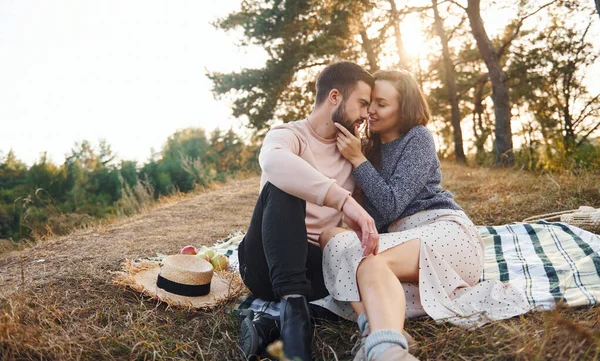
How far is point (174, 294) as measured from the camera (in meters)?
2.51

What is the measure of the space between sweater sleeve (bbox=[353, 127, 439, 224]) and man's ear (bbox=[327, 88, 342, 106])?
1.26 ft

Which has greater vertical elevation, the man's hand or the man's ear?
the man's ear

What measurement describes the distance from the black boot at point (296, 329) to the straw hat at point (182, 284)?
68cm

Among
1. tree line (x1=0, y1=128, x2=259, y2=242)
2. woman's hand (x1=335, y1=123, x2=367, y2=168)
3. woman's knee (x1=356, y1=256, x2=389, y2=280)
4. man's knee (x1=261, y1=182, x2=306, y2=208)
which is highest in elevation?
woman's hand (x1=335, y1=123, x2=367, y2=168)

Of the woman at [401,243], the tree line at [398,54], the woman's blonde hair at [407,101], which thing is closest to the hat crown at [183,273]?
the woman at [401,243]

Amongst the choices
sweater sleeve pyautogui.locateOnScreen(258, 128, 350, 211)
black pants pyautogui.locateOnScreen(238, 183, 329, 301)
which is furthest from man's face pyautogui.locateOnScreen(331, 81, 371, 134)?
black pants pyautogui.locateOnScreen(238, 183, 329, 301)

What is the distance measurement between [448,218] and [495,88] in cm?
702

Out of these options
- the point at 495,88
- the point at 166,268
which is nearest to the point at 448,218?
the point at 166,268

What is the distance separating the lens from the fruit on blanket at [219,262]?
320 cm

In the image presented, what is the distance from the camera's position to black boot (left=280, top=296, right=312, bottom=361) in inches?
70.0

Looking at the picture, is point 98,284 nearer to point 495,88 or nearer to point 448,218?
point 448,218

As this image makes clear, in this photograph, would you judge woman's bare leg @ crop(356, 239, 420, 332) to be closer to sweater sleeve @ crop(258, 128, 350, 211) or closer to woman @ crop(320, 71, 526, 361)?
woman @ crop(320, 71, 526, 361)

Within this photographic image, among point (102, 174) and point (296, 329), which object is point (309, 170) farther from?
point (102, 174)

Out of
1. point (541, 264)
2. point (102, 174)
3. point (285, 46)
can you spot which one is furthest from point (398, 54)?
point (541, 264)
